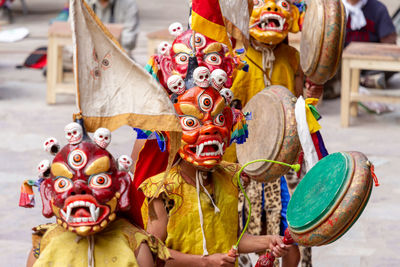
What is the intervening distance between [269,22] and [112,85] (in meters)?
1.87

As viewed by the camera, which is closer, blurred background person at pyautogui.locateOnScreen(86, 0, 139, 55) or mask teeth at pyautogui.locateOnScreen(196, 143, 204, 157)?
mask teeth at pyautogui.locateOnScreen(196, 143, 204, 157)

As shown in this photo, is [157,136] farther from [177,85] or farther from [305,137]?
[305,137]

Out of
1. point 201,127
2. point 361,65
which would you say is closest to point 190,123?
point 201,127

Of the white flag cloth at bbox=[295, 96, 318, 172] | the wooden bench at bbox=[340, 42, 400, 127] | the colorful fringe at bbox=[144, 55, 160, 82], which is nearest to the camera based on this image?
the white flag cloth at bbox=[295, 96, 318, 172]

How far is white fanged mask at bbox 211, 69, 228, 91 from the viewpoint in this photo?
3.36 metres

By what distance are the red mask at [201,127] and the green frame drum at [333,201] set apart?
0.43 meters

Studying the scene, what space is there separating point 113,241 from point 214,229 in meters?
0.68

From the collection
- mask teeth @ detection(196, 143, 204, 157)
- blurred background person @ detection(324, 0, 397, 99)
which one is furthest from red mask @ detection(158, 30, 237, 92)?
blurred background person @ detection(324, 0, 397, 99)

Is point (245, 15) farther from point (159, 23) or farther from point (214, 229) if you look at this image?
point (159, 23)

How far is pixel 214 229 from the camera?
11.3ft

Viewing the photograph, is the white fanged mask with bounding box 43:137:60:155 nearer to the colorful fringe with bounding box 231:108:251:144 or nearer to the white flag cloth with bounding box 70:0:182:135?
the white flag cloth with bounding box 70:0:182:135

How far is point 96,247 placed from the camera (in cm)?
286

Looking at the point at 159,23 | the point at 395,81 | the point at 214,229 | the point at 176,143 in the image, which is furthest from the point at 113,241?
the point at 159,23

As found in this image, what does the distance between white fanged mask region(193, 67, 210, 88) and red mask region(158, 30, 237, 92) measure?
0.28 metres
